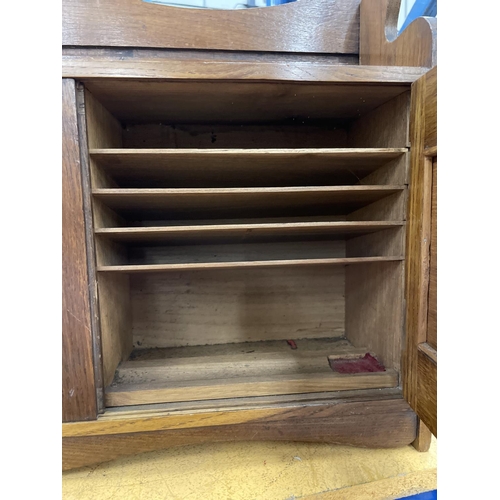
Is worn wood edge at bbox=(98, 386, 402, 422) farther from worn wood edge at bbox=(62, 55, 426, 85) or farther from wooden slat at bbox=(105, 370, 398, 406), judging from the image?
worn wood edge at bbox=(62, 55, 426, 85)

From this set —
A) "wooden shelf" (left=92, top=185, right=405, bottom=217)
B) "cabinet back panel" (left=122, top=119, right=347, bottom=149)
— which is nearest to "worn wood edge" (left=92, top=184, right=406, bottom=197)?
"wooden shelf" (left=92, top=185, right=405, bottom=217)

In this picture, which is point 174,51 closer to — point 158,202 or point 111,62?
point 111,62

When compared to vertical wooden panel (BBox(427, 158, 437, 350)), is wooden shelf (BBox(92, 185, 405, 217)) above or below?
above

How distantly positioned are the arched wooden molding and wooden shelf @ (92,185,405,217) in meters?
0.27

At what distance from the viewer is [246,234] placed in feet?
2.66

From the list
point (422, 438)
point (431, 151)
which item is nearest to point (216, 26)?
point (431, 151)

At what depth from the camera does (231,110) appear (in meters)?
0.83

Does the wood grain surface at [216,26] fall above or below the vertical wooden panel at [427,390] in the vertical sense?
above

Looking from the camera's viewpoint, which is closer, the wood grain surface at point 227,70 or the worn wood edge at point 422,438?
the wood grain surface at point 227,70

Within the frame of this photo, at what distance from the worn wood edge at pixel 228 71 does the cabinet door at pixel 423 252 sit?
0.08 m

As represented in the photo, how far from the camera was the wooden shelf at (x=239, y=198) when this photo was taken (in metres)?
0.63

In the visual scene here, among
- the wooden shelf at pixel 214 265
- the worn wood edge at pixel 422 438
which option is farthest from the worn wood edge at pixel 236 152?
the worn wood edge at pixel 422 438

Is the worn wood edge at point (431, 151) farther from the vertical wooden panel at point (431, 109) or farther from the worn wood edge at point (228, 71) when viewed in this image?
the worn wood edge at point (228, 71)

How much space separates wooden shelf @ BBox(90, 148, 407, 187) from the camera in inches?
24.8
